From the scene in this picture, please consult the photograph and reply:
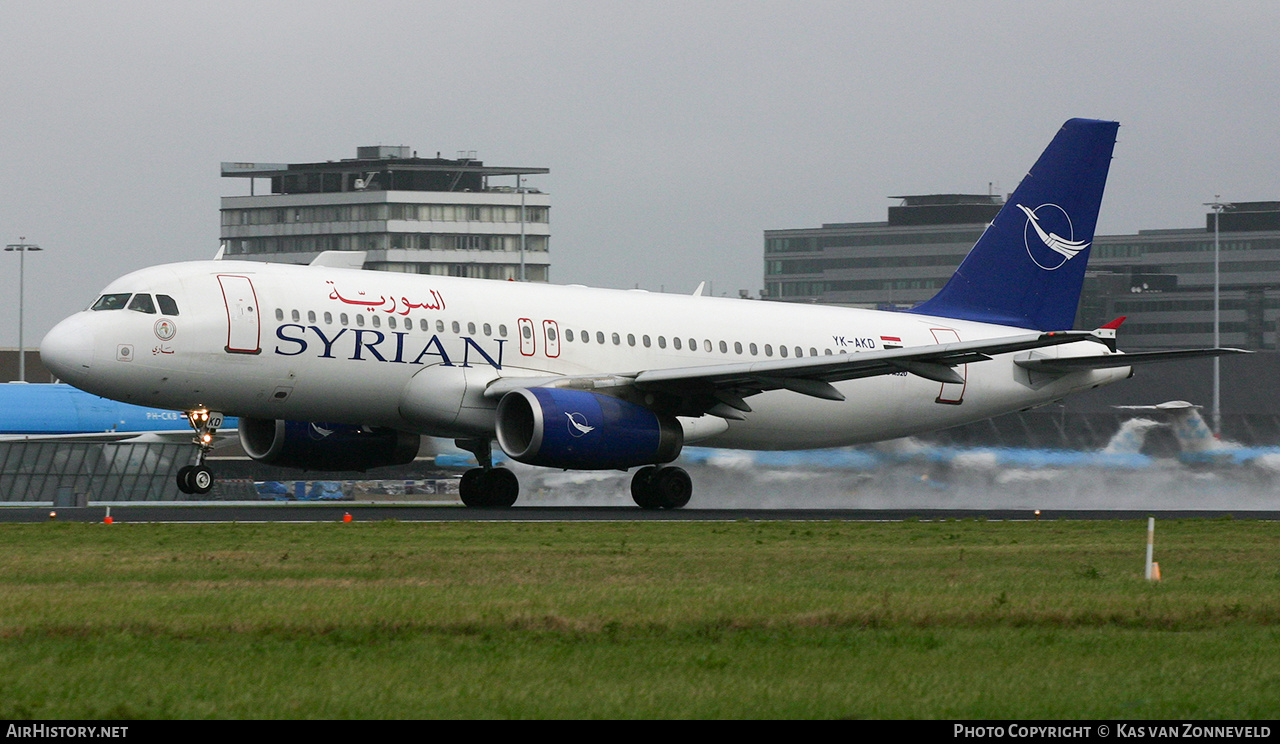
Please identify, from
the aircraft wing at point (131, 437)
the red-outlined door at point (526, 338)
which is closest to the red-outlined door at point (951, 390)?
the red-outlined door at point (526, 338)

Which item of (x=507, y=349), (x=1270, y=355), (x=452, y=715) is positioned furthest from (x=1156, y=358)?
(x=1270, y=355)

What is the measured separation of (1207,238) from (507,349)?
16328 cm

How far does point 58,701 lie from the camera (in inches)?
388

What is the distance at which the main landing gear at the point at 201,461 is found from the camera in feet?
93.5

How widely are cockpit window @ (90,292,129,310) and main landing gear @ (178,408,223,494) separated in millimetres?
2121

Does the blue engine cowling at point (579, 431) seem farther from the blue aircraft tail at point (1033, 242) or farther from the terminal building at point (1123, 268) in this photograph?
the terminal building at point (1123, 268)

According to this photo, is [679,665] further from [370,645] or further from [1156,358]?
[1156,358]

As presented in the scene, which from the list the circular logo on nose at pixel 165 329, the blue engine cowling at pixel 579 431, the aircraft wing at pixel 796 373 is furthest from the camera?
the aircraft wing at pixel 796 373

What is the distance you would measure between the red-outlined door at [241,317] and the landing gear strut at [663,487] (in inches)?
307

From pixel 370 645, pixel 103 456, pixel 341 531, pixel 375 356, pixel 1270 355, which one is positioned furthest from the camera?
pixel 1270 355

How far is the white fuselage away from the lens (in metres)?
28.3

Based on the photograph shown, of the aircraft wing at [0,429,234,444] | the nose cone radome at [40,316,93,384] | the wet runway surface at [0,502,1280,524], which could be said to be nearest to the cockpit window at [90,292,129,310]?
the nose cone radome at [40,316,93,384]

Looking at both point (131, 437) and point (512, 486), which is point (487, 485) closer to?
point (512, 486)

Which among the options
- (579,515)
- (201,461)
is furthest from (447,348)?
(201,461)
